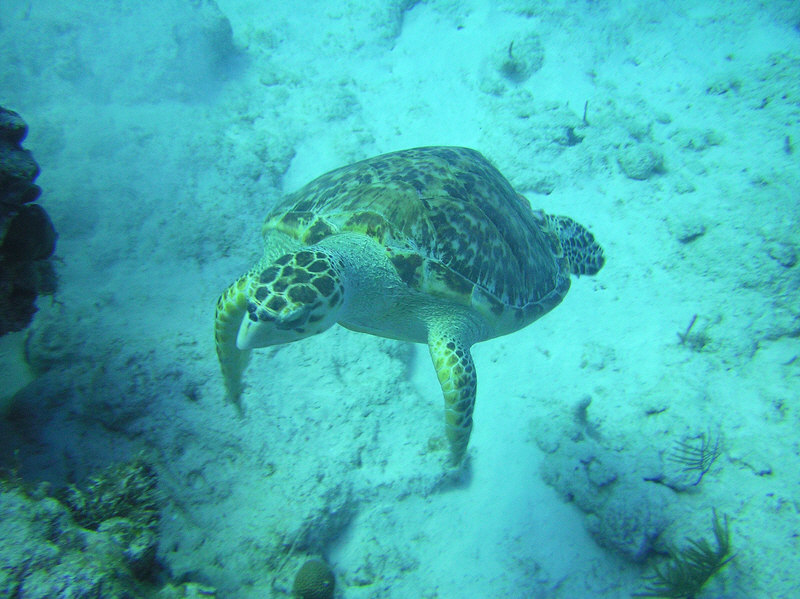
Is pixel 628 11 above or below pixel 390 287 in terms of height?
above

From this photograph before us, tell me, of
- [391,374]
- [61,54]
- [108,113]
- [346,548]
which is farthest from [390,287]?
[61,54]

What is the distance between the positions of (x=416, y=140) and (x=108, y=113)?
4.63 metres

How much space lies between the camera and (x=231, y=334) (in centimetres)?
280

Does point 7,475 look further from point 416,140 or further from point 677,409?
point 416,140

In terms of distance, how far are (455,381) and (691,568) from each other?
2187 mm

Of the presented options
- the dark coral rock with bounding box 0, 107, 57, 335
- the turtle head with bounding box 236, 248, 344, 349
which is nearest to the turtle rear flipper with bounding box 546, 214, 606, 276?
the turtle head with bounding box 236, 248, 344, 349

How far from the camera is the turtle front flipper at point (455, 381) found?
8.94 ft

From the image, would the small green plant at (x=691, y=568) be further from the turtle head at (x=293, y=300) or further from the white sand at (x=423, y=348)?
the turtle head at (x=293, y=300)

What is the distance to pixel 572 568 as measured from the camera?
9.36 feet

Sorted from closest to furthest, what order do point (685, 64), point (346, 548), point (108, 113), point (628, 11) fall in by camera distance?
point (346, 548) < point (108, 113) < point (685, 64) < point (628, 11)

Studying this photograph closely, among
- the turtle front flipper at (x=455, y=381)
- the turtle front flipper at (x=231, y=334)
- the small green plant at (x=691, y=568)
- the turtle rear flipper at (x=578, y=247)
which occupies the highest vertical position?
the turtle rear flipper at (x=578, y=247)

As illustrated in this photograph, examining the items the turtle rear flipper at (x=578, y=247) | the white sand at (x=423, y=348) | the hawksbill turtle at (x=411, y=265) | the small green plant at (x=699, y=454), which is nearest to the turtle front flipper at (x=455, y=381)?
the hawksbill turtle at (x=411, y=265)

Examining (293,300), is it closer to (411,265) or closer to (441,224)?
(411,265)

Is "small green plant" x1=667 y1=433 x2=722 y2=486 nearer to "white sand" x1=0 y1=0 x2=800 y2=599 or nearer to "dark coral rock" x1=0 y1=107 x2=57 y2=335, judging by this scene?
"white sand" x1=0 y1=0 x2=800 y2=599
